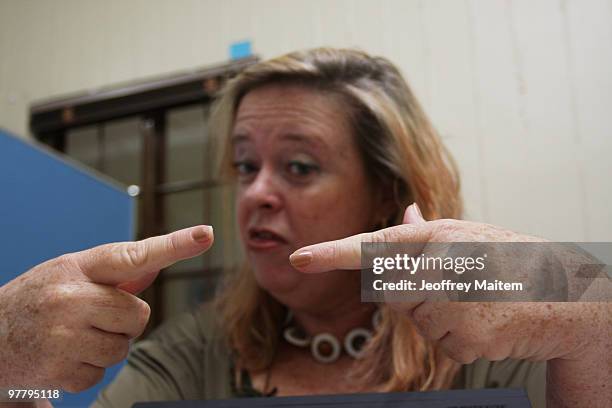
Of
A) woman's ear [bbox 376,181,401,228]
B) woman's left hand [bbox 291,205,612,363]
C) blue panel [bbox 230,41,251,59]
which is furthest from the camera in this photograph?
blue panel [bbox 230,41,251,59]

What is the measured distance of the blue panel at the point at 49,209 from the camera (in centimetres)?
52

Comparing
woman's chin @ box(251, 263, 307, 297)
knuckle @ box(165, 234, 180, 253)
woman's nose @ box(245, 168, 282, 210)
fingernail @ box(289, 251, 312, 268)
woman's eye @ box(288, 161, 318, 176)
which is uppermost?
woman's eye @ box(288, 161, 318, 176)

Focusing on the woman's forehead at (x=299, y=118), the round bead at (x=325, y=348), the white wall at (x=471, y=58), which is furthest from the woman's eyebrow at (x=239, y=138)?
the round bead at (x=325, y=348)

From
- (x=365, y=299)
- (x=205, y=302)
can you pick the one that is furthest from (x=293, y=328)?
(x=365, y=299)

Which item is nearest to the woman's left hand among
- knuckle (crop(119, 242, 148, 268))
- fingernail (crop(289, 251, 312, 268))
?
fingernail (crop(289, 251, 312, 268))

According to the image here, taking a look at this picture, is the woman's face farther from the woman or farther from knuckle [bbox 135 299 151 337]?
knuckle [bbox 135 299 151 337]

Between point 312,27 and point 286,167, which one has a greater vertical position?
point 312,27

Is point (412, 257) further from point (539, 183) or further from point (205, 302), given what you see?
point (205, 302)

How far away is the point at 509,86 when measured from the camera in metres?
0.56

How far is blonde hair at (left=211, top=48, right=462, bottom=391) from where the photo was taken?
48 cm

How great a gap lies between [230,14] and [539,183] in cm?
40

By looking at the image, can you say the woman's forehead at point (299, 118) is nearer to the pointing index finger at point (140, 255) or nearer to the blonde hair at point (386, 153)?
the blonde hair at point (386, 153)

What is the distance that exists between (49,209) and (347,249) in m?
0.36

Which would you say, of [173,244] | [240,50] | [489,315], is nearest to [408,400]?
[489,315]
